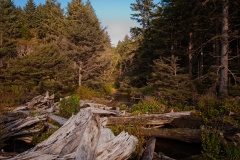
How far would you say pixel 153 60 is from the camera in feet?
77.6

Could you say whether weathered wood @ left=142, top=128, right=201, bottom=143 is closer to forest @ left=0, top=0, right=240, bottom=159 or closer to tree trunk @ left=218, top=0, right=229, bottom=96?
forest @ left=0, top=0, right=240, bottom=159

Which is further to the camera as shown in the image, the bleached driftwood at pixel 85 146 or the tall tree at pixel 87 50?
the tall tree at pixel 87 50

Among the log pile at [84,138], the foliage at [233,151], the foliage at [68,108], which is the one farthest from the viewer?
the foliage at [68,108]

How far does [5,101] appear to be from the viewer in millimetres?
13133

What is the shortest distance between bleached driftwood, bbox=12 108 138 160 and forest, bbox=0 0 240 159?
241 cm

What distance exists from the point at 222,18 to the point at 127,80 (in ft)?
76.2

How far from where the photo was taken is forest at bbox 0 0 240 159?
38.3 ft

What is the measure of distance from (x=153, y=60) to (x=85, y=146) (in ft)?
71.0

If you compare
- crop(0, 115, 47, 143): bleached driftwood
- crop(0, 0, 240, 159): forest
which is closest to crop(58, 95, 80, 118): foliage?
crop(0, 115, 47, 143): bleached driftwood

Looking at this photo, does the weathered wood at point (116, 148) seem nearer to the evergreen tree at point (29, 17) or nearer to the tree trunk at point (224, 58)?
the tree trunk at point (224, 58)

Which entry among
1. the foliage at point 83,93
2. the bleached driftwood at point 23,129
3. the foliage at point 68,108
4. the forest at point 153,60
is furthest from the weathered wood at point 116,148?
the foliage at point 83,93

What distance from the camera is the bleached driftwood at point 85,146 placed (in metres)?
2.99

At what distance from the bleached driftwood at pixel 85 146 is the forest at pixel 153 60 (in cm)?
241

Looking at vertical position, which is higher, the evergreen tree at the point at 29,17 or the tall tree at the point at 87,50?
the evergreen tree at the point at 29,17
